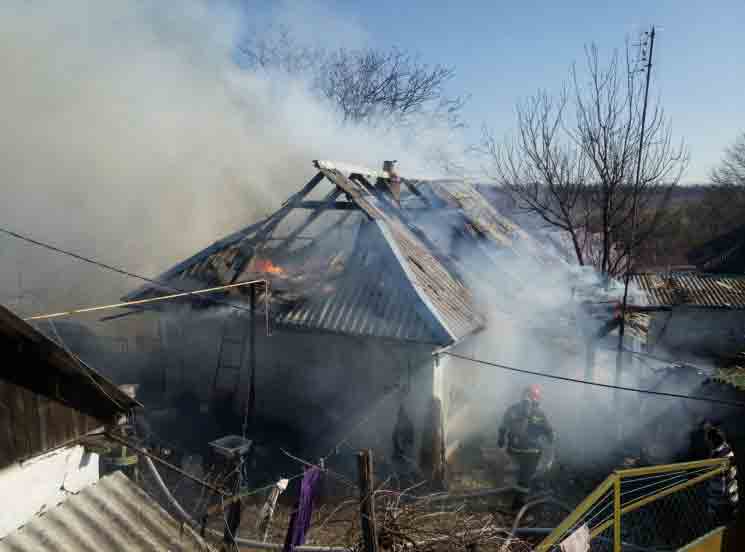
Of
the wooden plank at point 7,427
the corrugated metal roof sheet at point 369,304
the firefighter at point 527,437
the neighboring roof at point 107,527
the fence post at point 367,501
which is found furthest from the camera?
the corrugated metal roof sheet at point 369,304

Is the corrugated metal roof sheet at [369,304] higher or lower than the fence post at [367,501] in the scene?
higher

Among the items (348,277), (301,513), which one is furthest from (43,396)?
(348,277)

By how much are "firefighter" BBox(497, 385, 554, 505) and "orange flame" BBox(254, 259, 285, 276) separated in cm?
538

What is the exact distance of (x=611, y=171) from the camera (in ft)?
40.4

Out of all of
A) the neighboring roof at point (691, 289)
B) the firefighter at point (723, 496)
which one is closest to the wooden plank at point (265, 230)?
the firefighter at point (723, 496)

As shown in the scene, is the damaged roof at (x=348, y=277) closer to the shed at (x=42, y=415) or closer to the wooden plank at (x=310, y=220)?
the wooden plank at (x=310, y=220)

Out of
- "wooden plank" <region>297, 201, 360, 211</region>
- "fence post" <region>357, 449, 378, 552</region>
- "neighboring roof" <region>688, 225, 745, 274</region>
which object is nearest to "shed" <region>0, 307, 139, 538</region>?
"fence post" <region>357, 449, 378, 552</region>

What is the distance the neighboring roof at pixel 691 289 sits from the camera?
21297 millimetres

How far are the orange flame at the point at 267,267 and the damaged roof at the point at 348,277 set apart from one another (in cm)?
2

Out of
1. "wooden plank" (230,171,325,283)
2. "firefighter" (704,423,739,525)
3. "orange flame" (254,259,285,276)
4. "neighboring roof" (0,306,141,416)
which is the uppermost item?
"wooden plank" (230,171,325,283)

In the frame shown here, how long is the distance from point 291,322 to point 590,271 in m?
9.02

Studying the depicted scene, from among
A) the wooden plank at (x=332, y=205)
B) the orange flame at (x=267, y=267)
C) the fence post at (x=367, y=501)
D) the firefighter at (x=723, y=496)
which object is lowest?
the firefighter at (x=723, y=496)

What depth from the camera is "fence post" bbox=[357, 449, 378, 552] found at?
340cm

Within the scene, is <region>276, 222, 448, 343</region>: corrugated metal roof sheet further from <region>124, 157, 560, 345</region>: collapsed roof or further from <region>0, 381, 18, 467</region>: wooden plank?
<region>0, 381, 18, 467</region>: wooden plank
